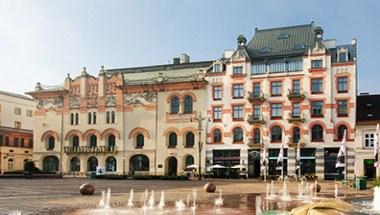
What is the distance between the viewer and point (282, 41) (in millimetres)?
61688

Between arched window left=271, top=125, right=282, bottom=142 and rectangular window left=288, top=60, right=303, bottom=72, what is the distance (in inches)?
300

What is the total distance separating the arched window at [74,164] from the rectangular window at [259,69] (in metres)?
29.8

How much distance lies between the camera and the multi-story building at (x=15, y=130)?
7629cm

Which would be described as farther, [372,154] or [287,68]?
[287,68]

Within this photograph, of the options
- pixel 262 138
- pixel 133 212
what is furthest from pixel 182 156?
pixel 133 212

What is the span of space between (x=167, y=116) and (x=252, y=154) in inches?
528

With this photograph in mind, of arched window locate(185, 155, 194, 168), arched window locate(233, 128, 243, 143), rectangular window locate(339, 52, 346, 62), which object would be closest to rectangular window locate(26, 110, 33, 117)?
arched window locate(185, 155, 194, 168)

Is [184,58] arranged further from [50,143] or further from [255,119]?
[50,143]

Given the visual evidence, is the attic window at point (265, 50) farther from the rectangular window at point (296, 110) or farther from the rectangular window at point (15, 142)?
the rectangular window at point (15, 142)

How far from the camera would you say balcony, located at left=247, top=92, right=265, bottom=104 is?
59.0 m

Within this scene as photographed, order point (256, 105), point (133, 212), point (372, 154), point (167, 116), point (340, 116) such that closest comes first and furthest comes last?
point (133, 212) < point (372, 154) < point (340, 116) < point (256, 105) < point (167, 116)

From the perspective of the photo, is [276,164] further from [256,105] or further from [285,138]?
[256,105]

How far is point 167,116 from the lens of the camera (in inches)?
2549

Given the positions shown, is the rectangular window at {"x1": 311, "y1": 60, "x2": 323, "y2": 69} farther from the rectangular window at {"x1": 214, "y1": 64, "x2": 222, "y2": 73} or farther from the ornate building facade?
the rectangular window at {"x1": 214, "y1": 64, "x2": 222, "y2": 73}
